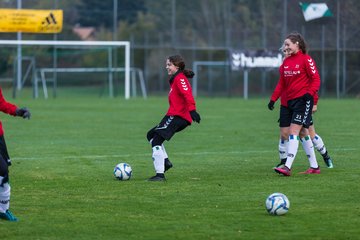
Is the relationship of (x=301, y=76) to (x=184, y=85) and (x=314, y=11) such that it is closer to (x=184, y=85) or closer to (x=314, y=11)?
(x=184, y=85)

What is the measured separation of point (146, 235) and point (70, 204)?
204cm

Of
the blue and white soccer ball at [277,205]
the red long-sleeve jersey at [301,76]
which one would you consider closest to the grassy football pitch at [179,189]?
the blue and white soccer ball at [277,205]

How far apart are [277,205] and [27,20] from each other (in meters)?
36.5

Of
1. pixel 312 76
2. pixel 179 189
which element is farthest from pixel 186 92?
pixel 312 76

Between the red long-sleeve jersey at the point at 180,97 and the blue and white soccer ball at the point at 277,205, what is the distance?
131 inches

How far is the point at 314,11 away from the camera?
49.8 meters

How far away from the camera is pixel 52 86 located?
4959cm

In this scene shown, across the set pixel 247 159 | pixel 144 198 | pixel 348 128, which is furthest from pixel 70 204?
pixel 348 128

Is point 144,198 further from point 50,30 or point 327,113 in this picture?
point 50,30

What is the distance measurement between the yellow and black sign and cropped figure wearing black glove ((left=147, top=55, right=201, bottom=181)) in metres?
32.6

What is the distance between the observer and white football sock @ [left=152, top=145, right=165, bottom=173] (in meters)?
12.3

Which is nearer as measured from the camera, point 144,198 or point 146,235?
point 146,235

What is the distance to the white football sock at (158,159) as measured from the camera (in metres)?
12.3

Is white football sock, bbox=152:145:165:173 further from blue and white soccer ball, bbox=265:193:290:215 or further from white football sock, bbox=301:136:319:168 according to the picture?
blue and white soccer ball, bbox=265:193:290:215
